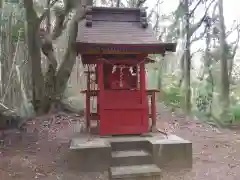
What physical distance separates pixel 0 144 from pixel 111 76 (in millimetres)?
3274

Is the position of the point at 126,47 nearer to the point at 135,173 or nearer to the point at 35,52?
the point at 135,173

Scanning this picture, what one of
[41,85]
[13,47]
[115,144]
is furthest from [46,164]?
[13,47]

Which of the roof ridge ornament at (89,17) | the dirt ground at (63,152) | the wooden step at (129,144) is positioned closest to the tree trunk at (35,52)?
the dirt ground at (63,152)

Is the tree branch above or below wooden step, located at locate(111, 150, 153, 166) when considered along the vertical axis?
above

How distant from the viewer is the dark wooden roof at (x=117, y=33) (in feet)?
20.6

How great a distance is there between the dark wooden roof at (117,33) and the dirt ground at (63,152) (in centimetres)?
260

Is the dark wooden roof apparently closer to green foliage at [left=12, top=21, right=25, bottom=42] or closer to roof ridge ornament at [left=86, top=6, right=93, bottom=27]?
roof ridge ornament at [left=86, top=6, right=93, bottom=27]

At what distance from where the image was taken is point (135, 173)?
211 inches

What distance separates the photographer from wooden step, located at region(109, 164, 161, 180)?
535 cm

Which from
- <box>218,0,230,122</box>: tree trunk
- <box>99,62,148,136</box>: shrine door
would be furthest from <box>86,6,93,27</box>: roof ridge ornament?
<box>218,0,230,122</box>: tree trunk

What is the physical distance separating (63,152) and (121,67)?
2.49 meters

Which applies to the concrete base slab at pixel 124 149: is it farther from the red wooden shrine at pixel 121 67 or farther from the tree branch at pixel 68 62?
the tree branch at pixel 68 62

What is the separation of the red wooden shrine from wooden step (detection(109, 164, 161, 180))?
4.36 ft

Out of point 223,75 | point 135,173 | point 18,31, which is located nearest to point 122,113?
point 135,173
